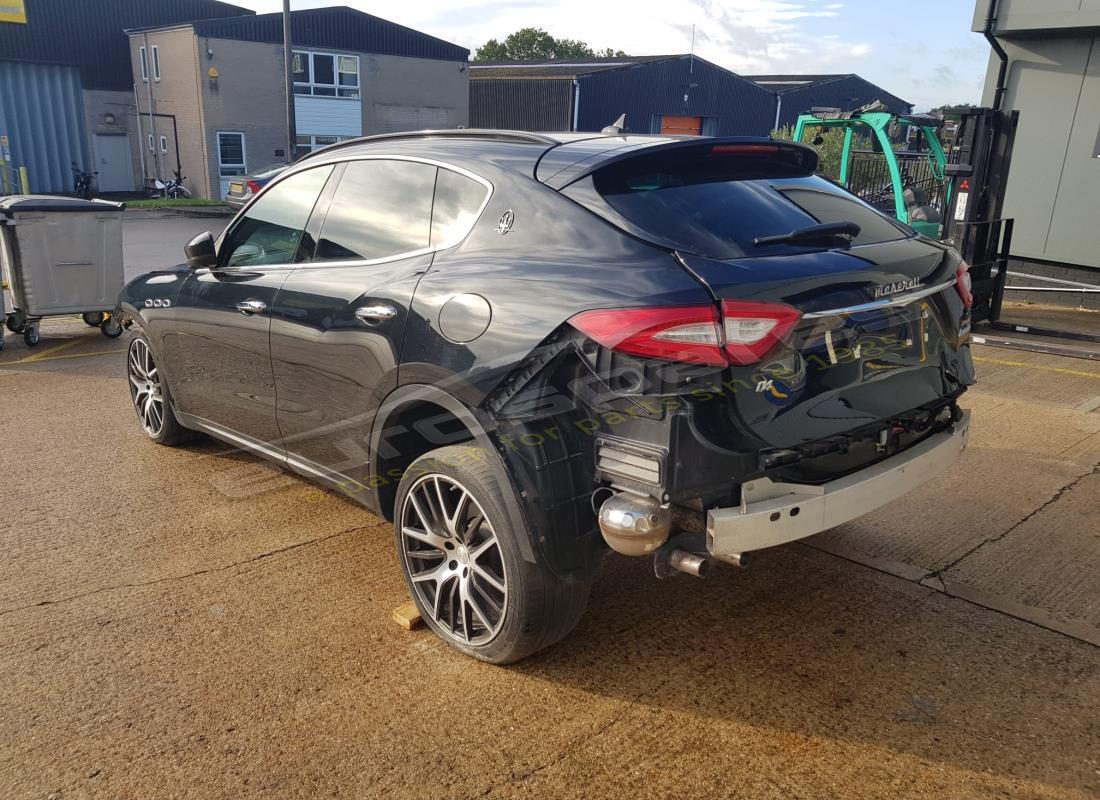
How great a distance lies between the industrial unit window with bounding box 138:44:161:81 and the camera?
113 feet

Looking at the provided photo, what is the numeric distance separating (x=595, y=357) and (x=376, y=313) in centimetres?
111

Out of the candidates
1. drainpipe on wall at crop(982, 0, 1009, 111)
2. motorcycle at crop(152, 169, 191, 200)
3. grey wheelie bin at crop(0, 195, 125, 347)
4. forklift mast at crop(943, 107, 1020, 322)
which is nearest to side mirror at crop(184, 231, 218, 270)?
Answer: grey wheelie bin at crop(0, 195, 125, 347)

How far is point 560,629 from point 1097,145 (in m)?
11.2

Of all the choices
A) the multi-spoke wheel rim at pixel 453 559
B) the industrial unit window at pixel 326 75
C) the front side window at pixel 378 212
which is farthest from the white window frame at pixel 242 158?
the multi-spoke wheel rim at pixel 453 559

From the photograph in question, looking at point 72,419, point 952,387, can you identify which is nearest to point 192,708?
point 952,387

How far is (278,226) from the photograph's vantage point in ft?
14.3

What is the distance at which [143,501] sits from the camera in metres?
4.75

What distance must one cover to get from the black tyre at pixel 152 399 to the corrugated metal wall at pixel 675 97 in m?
39.0

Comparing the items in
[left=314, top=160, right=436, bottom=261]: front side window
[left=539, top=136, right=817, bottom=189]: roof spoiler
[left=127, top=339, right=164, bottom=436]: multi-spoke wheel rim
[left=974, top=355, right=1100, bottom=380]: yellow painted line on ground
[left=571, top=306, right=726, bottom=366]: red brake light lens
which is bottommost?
[left=974, top=355, right=1100, bottom=380]: yellow painted line on ground

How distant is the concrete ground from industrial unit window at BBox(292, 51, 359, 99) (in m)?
33.8

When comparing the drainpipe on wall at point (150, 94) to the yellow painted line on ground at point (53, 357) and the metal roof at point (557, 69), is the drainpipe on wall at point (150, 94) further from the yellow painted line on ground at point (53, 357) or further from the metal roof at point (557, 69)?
the yellow painted line on ground at point (53, 357)

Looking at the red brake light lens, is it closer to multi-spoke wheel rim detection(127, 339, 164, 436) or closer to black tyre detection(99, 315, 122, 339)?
multi-spoke wheel rim detection(127, 339, 164, 436)

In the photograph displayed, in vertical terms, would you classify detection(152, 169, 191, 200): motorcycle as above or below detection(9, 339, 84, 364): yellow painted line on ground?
below

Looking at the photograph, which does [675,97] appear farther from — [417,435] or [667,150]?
[417,435]
